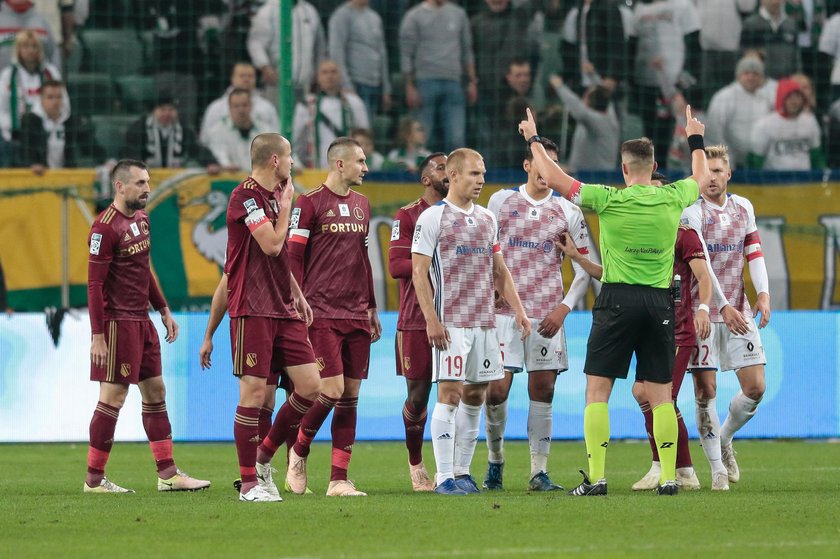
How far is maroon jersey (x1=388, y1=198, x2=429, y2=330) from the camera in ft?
32.3

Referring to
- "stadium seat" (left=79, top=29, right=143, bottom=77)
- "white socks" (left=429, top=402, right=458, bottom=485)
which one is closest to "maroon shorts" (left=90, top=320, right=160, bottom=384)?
"white socks" (left=429, top=402, right=458, bottom=485)

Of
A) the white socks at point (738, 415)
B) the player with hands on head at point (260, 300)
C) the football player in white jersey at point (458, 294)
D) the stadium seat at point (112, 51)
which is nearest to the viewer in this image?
the player with hands on head at point (260, 300)

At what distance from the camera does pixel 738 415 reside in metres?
10.4

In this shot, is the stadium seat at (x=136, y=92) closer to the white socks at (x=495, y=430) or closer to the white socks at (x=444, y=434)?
the white socks at (x=495, y=430)

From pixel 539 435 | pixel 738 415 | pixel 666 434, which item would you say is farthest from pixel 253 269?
pixel 738 415

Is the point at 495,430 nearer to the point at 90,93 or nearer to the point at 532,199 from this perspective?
the point at 532,199

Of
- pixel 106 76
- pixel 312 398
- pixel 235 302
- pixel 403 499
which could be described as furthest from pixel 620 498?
pixel 106 76

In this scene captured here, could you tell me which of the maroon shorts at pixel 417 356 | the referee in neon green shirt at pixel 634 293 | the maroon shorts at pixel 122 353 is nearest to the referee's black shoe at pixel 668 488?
the referee in neon green shirt at pixel 634 293

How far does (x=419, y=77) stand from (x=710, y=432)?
9.06 metres

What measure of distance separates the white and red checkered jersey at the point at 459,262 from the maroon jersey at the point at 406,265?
1.64 ft

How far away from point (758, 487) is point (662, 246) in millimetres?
2175

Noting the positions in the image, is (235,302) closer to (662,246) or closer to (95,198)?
(662,246)

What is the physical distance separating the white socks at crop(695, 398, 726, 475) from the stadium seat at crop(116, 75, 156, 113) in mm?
9876

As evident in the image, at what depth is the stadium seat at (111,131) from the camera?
56.2ft
